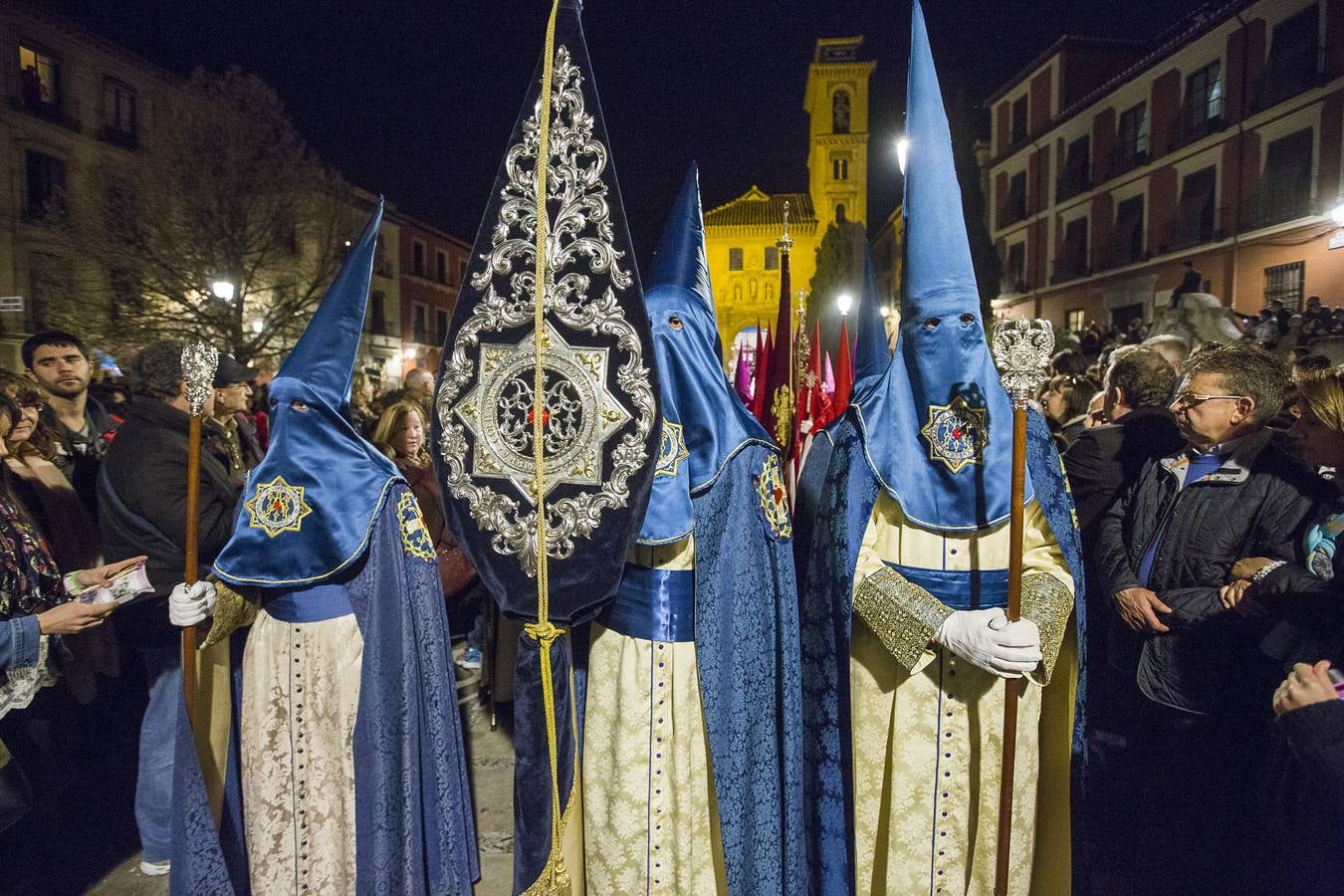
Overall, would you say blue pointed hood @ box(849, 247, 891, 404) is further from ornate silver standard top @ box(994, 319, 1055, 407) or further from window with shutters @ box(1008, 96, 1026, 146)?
window with shutters @ box(1008, 96, 1026, 146)

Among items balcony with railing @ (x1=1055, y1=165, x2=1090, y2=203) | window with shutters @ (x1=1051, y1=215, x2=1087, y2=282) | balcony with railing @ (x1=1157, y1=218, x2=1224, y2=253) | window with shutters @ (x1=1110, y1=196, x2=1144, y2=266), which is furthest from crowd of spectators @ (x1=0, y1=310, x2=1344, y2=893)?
balcony with railing @ (x1=1055, y1=165, x2=1090, y2=203)

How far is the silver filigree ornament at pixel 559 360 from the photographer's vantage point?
80.1 inches

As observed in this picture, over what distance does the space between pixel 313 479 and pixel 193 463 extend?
38 centimetres

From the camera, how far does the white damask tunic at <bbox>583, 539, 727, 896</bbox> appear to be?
2400 millimetres

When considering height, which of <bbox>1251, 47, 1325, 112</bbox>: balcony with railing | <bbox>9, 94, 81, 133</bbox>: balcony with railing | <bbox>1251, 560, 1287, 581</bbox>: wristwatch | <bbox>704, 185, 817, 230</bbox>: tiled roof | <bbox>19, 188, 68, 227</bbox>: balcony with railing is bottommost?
<bbox>1251, 560, 1287, 581</bbox>: wristwatch

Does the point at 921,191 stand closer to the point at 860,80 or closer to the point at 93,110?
the point at 93,110

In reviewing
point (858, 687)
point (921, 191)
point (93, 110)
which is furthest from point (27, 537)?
point (93, 110)

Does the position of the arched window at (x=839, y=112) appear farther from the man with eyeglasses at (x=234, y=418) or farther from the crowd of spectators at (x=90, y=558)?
the crowd of spectators at (x=90, y=558)

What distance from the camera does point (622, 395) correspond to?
2.06 metres

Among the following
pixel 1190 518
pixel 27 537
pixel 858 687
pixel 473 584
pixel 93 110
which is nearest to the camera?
pixel 858 687

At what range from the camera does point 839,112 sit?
48.3m

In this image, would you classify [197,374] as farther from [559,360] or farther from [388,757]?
[388,757]

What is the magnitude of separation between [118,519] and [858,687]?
3.15 metres

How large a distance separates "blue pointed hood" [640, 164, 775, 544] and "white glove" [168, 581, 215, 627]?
1.58m
